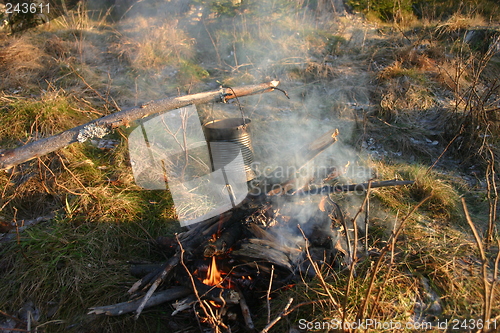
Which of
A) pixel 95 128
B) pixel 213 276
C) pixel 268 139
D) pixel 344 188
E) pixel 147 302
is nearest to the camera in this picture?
pixel 147 302

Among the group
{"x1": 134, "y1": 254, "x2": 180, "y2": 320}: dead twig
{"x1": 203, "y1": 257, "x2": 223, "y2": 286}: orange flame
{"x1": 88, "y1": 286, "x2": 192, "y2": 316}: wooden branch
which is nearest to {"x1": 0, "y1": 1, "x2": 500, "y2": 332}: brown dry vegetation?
{"x1": 88, "y1": 286, "x2": 192, "y2": 316}: wooden branch

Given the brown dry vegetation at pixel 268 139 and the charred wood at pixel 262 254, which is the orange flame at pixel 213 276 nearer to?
the charred wood at pixel 262 254

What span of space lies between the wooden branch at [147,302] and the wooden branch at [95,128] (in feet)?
5.31

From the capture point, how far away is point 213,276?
8.59 ft

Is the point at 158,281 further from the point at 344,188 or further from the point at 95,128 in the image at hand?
the point at 344,188

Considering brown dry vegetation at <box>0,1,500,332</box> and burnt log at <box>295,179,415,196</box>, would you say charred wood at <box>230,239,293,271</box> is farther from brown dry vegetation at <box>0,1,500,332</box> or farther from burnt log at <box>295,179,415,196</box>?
burnt log at <box>295,179,415,196</box>

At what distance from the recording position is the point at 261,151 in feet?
15.4

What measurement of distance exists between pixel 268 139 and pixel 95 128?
2.69m

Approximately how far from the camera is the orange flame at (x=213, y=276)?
2.58 m

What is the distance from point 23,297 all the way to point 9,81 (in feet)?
13.5

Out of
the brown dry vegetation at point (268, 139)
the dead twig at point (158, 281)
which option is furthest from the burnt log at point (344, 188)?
the dead twig at point (158, 281)

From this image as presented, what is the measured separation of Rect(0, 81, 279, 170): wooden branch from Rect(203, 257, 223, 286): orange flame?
5.94 ft

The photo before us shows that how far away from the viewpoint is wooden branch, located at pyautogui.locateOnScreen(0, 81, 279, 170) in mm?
2824

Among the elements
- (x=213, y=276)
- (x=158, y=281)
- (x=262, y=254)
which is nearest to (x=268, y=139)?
(x=262, y=254)
